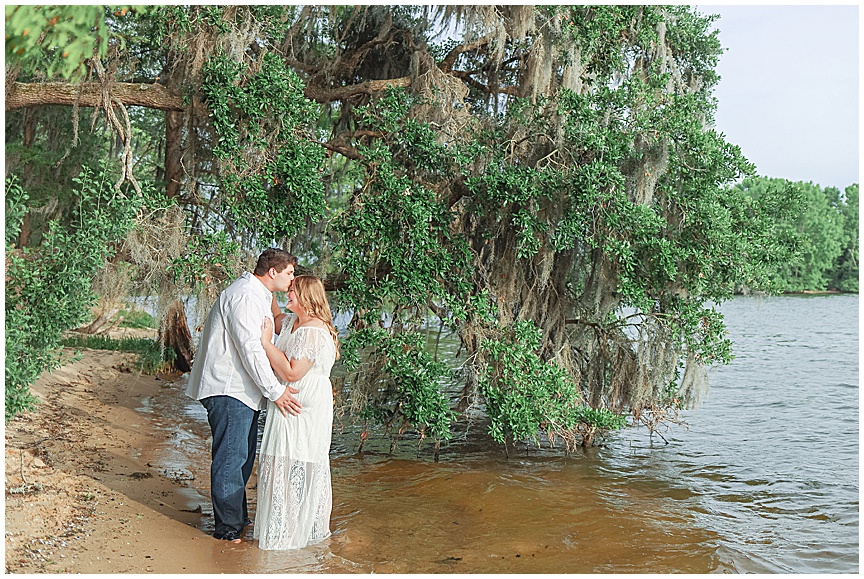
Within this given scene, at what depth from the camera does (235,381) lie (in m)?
5.64

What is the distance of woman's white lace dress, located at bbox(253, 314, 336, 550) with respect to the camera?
18.6 ft

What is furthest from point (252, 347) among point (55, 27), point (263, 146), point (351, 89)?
point (351, 89)

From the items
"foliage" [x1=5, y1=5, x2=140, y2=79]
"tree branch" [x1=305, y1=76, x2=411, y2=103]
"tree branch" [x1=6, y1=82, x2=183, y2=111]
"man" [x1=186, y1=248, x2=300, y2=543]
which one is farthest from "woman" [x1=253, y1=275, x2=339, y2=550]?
"tree branch" [x1=305, y1=76, x2=411, y2=103]

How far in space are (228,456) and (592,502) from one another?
12.6ft

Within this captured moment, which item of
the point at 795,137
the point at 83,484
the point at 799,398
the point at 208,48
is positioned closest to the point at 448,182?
the point at 208,48

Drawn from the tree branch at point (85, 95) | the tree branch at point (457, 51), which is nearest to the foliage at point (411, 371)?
the tree branch at point (85, 95)

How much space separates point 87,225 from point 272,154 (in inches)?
86.7

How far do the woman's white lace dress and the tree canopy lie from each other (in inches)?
99.9

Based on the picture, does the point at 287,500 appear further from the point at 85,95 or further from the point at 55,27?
the point at 85,95

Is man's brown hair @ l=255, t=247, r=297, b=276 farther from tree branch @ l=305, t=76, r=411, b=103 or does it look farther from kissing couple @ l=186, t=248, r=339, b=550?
tree branch @ l=305, t=76, r=411, b=103

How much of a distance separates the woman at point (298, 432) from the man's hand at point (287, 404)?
0.05m

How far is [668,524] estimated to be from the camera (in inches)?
288

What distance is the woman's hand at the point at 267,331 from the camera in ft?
18.5

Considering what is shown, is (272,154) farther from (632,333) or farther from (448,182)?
(632,333)
